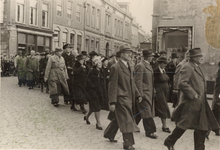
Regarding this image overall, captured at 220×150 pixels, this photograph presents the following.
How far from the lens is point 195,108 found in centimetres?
430

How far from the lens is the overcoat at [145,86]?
5781mm

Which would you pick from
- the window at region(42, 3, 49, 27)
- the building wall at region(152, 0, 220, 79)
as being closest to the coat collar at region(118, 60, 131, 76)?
the building wall at region(152, 0, 220, 79)

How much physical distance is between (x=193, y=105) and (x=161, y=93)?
209 centimetres

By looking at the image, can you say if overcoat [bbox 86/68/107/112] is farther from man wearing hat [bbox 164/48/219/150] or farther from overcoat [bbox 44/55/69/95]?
overcoat [bbox 44/55/69/95]

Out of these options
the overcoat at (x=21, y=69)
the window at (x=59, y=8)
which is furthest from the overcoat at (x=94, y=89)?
the window at (x=59, y=8)

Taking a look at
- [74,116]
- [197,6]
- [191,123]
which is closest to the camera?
[191,123]

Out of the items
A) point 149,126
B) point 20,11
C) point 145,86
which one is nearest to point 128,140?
point 149,126

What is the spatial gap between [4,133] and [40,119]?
1.54 m

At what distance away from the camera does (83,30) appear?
55.6ft

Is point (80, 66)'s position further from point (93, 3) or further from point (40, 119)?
point (93, 3)

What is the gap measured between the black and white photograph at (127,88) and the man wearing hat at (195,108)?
16mm

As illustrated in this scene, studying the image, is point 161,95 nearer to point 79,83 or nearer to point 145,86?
point 145,86

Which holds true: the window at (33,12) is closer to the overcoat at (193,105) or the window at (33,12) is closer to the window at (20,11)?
the window at (20,11)

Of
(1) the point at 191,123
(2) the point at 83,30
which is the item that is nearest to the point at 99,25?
(2) the point at 83,30
